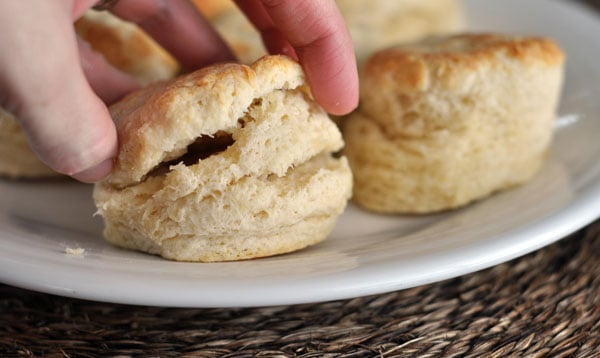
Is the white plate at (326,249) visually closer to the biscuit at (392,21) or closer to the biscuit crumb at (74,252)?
the biscuit crumb at (74,252)

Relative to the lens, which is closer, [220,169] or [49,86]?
[49,86]

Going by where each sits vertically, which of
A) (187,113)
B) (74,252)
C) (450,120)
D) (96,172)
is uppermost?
(450,120)

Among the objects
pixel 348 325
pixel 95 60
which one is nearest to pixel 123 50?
pixel 95 60

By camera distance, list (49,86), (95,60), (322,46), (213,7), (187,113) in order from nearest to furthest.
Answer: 1. (49,86)
2. (187,113)
3. (322,46)
4. (95,60)
5. (213,7)

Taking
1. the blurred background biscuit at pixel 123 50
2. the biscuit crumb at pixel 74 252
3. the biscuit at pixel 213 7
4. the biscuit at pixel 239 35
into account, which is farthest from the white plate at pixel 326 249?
the biscuit at pixel 213 7

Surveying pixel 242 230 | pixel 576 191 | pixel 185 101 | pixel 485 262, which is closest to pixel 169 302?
pixel 242 230

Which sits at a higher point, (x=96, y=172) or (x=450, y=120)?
(x=450, y=120)

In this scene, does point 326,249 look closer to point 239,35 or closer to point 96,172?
point 96,172
